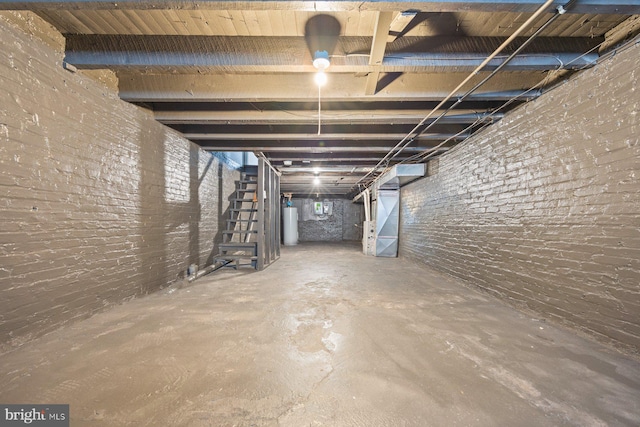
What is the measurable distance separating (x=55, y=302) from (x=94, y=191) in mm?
1000

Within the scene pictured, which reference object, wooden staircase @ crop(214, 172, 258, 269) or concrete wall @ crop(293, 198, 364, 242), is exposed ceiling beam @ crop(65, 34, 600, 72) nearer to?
wooden staircase @ crop(214, 172, 258, 269)

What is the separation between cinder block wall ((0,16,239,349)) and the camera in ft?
5.22

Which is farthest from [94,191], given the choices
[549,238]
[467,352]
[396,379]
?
[549,238]

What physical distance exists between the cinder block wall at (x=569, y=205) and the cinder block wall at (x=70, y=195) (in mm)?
4373

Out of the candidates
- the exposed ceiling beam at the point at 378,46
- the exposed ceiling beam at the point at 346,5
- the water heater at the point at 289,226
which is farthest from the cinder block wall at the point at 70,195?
the water heater at the point at 289,226

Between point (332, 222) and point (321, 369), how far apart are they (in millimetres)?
9911

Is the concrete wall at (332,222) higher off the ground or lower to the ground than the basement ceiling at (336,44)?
lower

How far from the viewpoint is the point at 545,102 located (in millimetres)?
2211

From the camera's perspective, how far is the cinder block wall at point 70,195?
1.59 meters

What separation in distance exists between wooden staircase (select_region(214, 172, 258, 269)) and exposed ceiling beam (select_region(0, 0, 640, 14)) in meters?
3.28

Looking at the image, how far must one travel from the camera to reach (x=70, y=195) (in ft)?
6.39

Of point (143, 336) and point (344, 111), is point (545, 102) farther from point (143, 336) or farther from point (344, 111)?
point (143, 336)

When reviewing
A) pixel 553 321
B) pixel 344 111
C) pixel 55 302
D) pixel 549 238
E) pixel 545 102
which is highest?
pixel 344 111

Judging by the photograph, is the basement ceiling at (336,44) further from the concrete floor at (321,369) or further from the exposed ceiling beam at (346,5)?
the concrete floor at (321,369)
